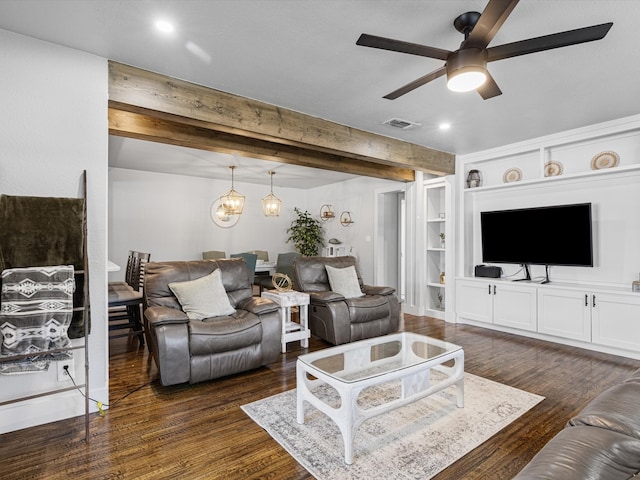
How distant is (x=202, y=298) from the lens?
3.27 m

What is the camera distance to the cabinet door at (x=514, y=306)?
4.30 meters

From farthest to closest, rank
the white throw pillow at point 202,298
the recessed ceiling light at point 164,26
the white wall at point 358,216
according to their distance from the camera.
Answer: the white wall at point 358,216 → the white throw pillow at point 202,298 → the recessed ceiling light at point 164,26

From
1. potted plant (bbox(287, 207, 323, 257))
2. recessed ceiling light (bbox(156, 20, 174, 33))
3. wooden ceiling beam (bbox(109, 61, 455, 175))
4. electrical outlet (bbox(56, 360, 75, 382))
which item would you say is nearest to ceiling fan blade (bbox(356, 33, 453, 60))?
recessed ceiling light (bbox(156, 20, 174, 33))

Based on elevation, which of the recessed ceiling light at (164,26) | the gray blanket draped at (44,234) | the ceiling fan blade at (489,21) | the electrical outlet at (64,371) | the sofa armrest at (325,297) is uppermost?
the recessed ceiling light at (164,26)

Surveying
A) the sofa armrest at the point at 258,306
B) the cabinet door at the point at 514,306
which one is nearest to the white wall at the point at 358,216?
the cabinet door at the point at 514,306

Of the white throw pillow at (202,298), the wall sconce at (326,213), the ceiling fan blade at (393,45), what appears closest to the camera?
the ceiling fan blade at (393,45)

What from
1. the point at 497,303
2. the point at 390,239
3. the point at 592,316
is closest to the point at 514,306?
the point at 497,303

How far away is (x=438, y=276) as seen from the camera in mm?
5809

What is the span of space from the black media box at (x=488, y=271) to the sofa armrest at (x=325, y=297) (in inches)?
83.5

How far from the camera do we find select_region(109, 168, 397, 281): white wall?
6.47m

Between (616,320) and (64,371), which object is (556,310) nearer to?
(616,320)

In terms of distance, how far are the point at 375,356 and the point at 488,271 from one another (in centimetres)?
288

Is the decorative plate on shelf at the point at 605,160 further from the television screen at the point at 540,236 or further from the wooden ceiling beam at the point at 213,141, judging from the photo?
the wooden ceiling beam at the point at 213,141

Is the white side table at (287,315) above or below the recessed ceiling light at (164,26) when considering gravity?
below
